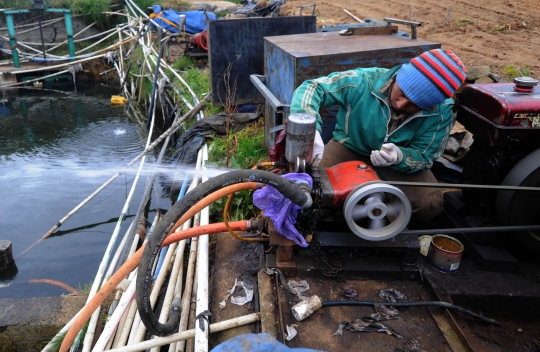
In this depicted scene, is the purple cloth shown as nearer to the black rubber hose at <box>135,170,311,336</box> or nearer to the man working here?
the black rubber hose at <box>135,170,311,336</box>

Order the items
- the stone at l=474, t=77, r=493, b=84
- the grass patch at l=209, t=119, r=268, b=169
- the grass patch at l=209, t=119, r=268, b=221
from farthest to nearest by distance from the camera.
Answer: the stone at l=474, t=77, r=493, b=84 < the grass patch at l=209, t=119, r=268, b=169 < the grass patch at l=209, t=119, r=268, b=221

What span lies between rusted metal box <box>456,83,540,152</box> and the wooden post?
476cm

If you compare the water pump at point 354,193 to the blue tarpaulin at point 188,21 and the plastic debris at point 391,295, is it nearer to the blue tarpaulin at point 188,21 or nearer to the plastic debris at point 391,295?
the plastic debris at point 391,295

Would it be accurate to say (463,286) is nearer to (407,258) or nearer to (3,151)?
(407,258)

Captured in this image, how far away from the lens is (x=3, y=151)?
8.27 m

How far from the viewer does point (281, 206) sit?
8.07 ft

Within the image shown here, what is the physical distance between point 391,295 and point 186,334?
1.29 meters

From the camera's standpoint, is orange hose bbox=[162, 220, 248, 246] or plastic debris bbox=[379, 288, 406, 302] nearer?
orange hose bbox=[162, 220, 248, 246]

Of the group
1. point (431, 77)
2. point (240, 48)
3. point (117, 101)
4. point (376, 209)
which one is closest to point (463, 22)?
point (240, 48)

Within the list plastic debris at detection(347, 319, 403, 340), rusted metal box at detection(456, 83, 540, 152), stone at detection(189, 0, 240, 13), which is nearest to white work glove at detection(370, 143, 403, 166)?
rusted metal box at detection(456, 83, 540, 152)

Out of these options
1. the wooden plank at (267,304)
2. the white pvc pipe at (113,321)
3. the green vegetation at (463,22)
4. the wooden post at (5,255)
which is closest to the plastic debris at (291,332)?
the wooden plank at (267,304)

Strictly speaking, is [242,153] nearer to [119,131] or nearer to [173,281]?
[173,281]

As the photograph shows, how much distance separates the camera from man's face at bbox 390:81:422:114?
2.91m

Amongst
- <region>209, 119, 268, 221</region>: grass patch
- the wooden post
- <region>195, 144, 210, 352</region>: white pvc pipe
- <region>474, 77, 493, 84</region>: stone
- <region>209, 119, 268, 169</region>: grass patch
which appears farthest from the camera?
<region>474, 77, 493, 84</region>: stone
